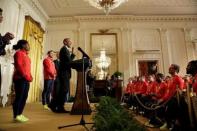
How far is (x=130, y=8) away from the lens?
8.82 meters

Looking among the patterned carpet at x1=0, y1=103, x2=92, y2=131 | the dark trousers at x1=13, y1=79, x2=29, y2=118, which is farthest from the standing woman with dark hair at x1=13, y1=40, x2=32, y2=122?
the patterned carpet at x1=0, y1=103, x2=92, y2=131

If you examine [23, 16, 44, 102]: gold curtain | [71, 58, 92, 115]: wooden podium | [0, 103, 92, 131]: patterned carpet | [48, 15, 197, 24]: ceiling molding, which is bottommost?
[0, 103, 92, 131]: patterned carpet

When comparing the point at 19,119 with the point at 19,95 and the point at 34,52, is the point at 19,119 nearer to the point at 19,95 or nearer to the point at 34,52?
the point at 19,95

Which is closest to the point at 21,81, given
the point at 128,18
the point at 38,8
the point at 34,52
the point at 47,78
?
the point at 47,78

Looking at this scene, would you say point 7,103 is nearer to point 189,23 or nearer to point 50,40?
point 50,40

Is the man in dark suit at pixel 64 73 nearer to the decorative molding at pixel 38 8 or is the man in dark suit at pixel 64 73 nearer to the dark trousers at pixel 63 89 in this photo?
the dark trousers at pixel 63 89

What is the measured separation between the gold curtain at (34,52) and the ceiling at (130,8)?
4.24 feet

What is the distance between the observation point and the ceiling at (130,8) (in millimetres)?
8266

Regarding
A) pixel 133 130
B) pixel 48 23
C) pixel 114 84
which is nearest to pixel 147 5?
pixel 114 84

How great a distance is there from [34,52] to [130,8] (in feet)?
15.4

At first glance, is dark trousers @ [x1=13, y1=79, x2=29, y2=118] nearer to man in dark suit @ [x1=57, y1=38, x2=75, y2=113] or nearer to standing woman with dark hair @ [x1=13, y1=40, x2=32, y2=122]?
standing woman with dark hair @ [x1=13, y1=40, x2=32, y2=122]

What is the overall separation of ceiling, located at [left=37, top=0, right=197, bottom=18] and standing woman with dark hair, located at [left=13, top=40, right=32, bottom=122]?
6.08 meters

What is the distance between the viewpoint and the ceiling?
8266 millimetres

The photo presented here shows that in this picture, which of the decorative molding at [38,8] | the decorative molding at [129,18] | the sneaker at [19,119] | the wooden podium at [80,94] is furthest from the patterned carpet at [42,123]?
the decorative molding at [129,18]
